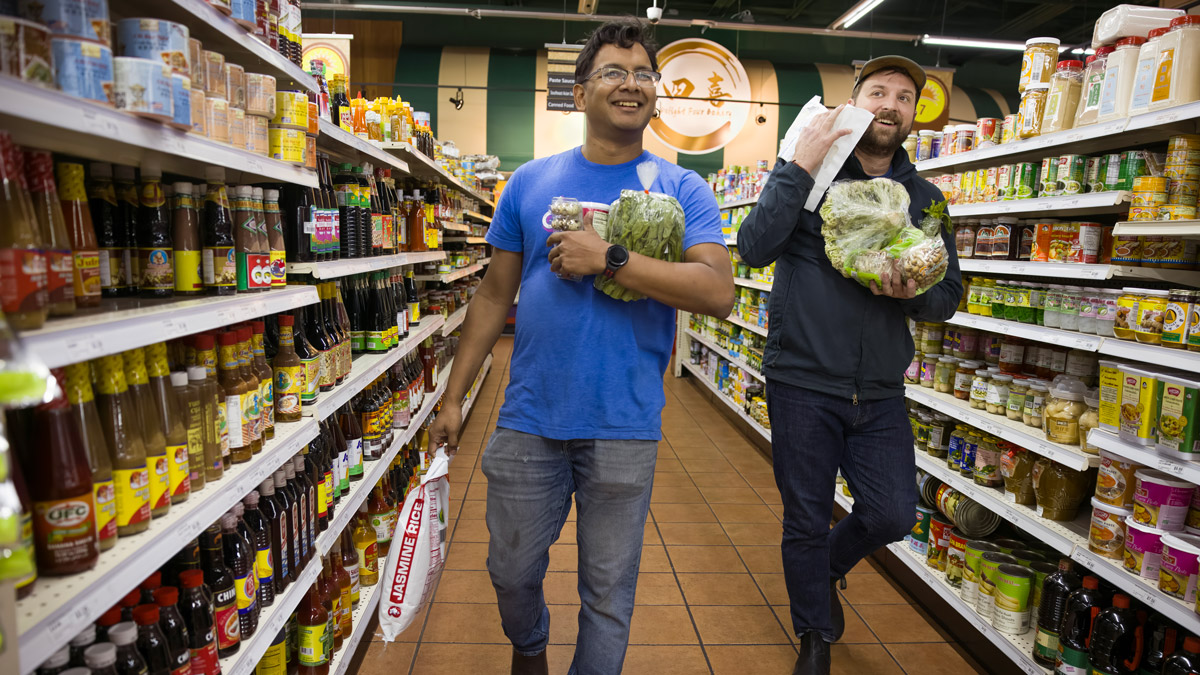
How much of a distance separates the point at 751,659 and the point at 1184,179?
2218 mm

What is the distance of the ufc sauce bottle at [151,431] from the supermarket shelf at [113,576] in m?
0.04

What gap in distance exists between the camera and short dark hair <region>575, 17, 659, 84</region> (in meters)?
1.92

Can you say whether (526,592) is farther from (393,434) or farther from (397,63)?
(397,63)

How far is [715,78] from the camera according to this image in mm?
7297

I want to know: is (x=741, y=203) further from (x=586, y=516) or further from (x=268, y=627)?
(x=268, y=627)

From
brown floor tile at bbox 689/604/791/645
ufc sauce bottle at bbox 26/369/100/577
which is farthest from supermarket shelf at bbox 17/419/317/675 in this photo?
brown floor tile at bbox 689/604/791/645

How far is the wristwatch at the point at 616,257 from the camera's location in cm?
181

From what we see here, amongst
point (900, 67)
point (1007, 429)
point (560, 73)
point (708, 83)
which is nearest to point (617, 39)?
point (900, 67)

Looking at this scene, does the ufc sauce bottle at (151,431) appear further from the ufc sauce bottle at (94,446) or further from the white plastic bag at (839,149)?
the white plastic bag at (839,149)

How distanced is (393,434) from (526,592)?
1.81 metres

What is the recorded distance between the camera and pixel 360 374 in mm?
2895

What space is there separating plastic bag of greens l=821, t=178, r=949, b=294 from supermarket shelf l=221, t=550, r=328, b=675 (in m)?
1.92

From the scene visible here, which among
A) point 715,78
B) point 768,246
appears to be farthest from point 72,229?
point 715,78

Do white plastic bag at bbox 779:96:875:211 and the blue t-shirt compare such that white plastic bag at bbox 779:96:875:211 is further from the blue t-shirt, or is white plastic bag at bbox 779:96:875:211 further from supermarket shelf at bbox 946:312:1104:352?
supermarket shelf at bbox 946:312:1104:352
